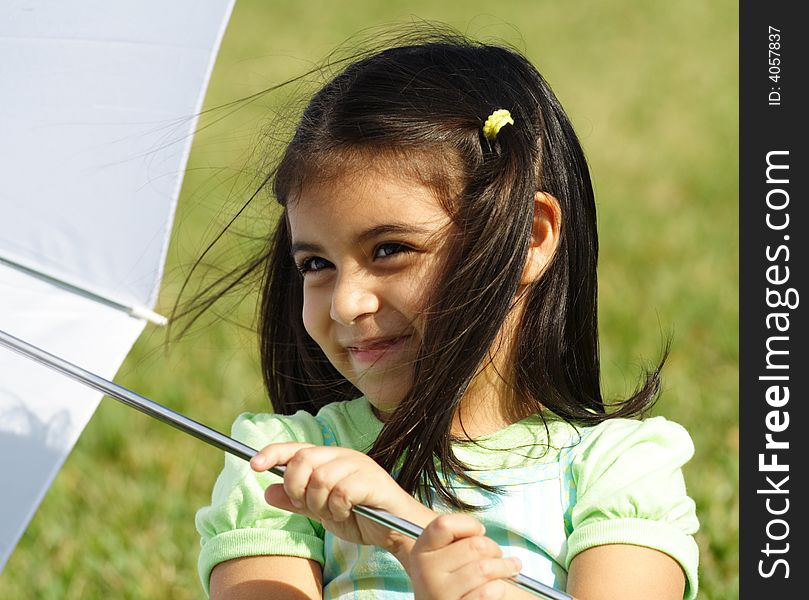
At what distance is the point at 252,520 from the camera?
177 centimetres

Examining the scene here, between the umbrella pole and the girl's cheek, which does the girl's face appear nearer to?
the girl's cheek

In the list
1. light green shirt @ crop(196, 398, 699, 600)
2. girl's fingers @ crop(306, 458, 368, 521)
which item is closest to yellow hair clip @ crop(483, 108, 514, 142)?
light green shirt @ crop(196, 398, 699, 600)

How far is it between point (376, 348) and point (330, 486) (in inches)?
10.6

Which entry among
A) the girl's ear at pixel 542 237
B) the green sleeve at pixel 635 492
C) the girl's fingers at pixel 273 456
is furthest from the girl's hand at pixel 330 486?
the girl's ear at pixel 542 237

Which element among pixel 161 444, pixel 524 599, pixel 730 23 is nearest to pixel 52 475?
pixel 524 599

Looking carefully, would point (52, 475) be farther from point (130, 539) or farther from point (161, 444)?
point (161, 444)

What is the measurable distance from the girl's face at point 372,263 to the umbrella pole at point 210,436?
0.81ft

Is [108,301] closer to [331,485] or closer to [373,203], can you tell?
[373,203]

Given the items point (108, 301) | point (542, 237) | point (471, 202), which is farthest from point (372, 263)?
point (108, 301)

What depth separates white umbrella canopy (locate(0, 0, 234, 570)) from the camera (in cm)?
179

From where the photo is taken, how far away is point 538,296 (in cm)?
179

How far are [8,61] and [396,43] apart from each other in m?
0.57

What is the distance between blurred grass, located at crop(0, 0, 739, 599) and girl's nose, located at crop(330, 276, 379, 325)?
0.43 meters

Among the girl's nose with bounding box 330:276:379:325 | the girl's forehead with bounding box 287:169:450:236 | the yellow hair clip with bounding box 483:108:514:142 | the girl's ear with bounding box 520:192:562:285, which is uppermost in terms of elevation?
the yellow hair clip with bounding box 483:108:514:142
